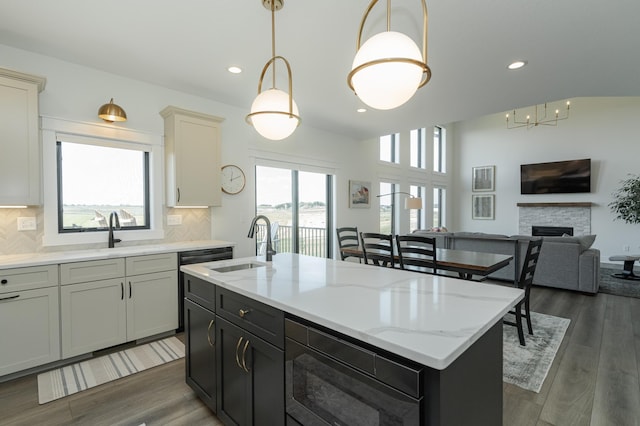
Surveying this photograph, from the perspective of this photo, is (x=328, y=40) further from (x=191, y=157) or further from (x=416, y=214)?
(x=416, y=214)

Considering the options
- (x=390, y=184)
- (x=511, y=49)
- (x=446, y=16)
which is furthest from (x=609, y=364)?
(x=390, y=184)

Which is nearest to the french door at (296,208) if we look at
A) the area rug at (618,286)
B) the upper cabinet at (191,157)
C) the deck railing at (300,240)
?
the deck railing at (300,240)

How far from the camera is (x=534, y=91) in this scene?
11.9 ft

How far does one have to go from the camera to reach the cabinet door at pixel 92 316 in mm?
2561

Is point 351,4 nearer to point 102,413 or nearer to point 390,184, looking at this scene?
point 102,413

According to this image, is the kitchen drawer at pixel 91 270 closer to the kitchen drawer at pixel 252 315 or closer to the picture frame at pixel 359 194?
the kitchen drawer at pixel 252 315

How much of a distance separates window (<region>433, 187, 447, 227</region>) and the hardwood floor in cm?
665

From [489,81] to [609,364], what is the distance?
9.54 feet

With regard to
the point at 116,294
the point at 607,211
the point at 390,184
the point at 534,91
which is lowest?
the point at 116,294

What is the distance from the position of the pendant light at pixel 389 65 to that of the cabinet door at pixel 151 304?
275 centimetres

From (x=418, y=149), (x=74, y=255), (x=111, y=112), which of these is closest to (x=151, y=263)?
(x=74, y=255)

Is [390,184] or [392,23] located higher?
[392,23]

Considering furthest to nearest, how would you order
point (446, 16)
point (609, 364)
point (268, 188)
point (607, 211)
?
point (607, 211) → point (268, 188) → point (609, 364) → point (446, 16)

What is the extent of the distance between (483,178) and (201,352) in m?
9.45
